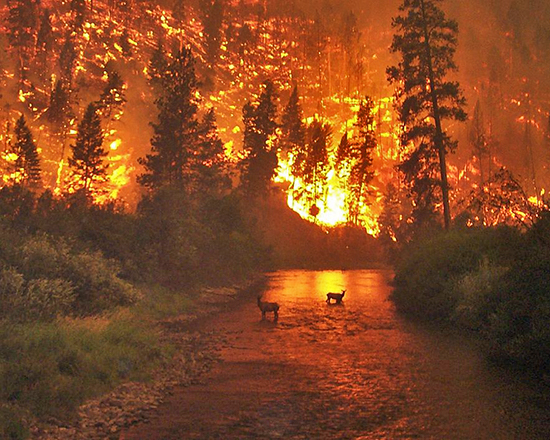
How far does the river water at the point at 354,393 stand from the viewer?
10602 mm

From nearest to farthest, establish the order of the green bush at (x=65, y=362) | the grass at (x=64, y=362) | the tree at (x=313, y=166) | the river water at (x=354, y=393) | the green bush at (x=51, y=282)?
the grass at (x=64, y=362) → the river water at (x=354, y=393) → the green bush at (x=65, y=362) → the green bush at (x=51, y=282) → the tree at (x=313, y=166)

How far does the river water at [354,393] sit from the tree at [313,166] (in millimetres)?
69155

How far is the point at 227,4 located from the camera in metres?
138

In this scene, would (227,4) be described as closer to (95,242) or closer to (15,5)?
(15,5)

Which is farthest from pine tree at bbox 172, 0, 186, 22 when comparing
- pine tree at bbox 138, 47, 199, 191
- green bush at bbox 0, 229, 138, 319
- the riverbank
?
the riverbank

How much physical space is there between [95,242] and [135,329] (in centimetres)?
1163

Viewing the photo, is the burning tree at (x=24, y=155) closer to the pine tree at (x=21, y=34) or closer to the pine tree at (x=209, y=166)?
the pine tree at (x=209, y=166)

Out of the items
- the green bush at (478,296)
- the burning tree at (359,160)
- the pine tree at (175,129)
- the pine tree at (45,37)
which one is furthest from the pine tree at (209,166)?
the green bush at (478,296)

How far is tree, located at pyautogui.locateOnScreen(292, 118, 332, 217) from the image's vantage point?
8950cm

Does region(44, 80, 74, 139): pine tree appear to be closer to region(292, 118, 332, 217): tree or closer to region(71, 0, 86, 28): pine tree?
region(71, 0, 86, 28): pine tree

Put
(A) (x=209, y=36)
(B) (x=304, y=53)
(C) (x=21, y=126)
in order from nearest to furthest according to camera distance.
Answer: (C) (x=21, y=126), (A) (x=209, y=36), (B) (x=304, y=53)

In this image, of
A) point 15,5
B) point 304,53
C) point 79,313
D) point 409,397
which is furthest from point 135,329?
point 304,53

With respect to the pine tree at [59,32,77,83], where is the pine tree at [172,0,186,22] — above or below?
above

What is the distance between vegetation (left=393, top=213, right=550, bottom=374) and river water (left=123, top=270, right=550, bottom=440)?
1.07 m
